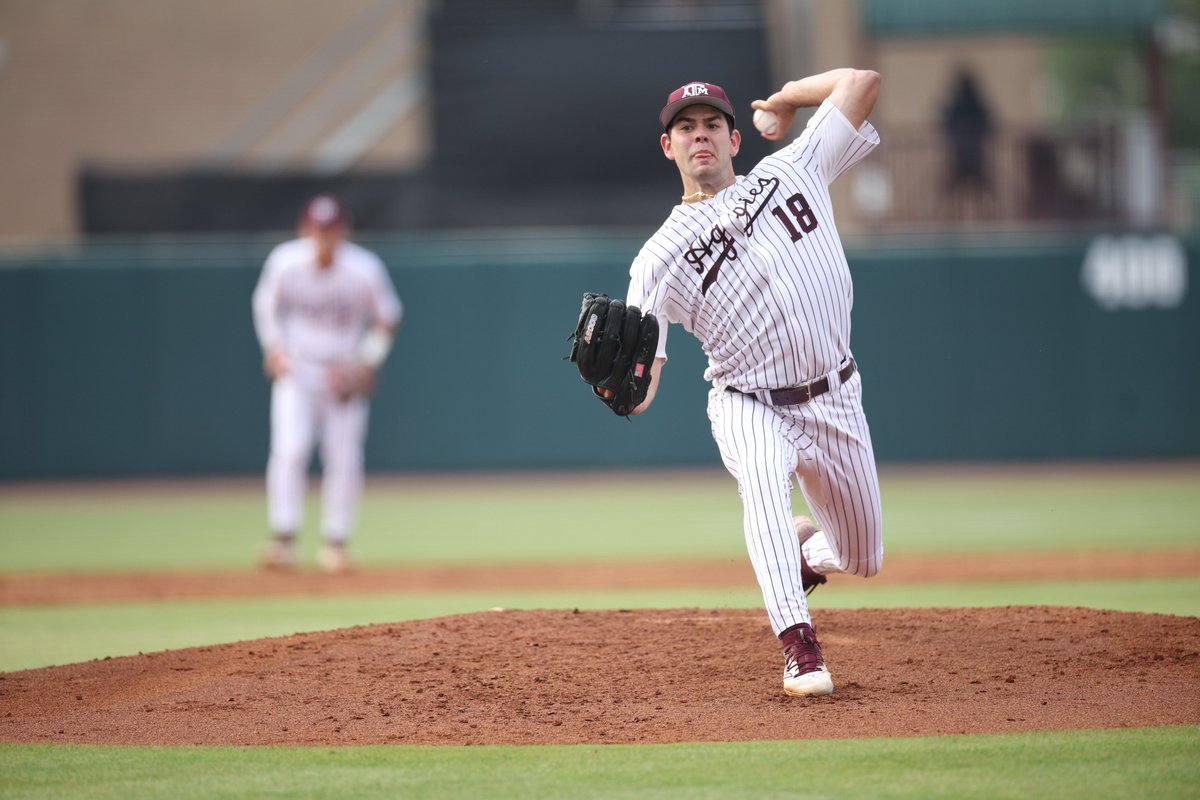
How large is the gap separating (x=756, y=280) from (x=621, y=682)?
1406 mm

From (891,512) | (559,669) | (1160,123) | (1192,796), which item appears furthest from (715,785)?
(1160,123)

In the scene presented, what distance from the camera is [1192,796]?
356 centimetres

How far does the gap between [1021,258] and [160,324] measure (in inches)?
363

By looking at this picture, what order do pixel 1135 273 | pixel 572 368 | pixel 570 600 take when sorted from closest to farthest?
1. pixel 570 600
2. pixel 572 368
3. pixel 1135 273

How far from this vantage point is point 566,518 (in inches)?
520

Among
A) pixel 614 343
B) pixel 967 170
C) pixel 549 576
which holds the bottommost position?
pixel 549 576

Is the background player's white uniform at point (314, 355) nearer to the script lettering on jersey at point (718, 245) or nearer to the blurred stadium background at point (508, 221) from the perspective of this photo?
the script lettering on jersey at point (718, 245)

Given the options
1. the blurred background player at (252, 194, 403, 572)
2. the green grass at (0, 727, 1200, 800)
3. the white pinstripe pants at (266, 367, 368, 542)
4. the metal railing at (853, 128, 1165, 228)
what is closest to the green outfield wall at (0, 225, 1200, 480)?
the metal railing at (853, 128, 1165, 228)

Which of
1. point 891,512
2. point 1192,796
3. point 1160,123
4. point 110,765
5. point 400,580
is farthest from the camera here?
point 1160,123

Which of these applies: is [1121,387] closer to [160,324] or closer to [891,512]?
[891,512]

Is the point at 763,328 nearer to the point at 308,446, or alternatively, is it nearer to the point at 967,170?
the point at 308,446

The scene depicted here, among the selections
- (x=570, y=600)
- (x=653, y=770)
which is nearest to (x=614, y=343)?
(x=653, y=770)

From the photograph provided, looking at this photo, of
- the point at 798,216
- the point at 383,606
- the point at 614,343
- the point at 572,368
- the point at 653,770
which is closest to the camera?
the point at 653,770

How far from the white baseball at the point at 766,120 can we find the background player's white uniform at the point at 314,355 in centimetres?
552
